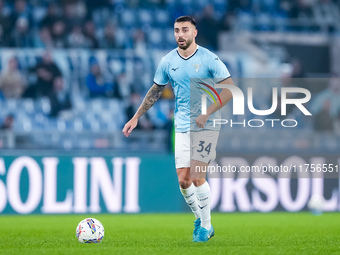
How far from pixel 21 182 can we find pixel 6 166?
35 centimetres

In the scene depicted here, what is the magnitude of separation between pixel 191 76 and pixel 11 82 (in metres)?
7.71

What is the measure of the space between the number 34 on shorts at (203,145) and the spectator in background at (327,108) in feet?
18.8

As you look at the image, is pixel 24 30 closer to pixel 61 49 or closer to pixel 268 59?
pixel 61 49

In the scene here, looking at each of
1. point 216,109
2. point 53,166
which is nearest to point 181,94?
point 216,109

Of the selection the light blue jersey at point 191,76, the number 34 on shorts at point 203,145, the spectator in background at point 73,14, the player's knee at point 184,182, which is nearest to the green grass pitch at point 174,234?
the player's knee at point 184,182

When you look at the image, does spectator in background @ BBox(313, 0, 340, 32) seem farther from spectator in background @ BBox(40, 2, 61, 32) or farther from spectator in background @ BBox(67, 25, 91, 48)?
spectator in background @ BBox(40, 2, 61, 32)

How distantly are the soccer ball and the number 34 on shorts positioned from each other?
116cm

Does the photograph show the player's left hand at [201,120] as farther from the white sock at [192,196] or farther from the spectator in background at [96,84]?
the spectator in background at [96,84]

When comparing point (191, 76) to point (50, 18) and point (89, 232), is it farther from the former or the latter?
point (50, 18)

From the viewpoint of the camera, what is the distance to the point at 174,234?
8.55 m

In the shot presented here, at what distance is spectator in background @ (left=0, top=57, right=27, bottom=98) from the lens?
1420 centimetres

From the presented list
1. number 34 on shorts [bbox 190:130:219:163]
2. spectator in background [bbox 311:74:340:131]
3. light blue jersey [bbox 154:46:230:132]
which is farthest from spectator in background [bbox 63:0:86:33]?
number 34 on shorts [bbox 190:130:219:163]

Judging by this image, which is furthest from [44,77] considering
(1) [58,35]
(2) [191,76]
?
(2) [191,76]

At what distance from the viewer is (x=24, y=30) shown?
15883 millimetres
